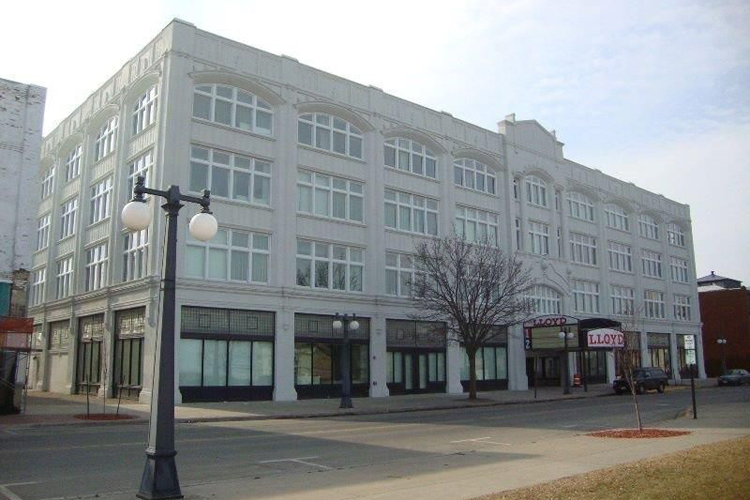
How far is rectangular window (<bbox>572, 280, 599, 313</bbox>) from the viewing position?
5403cm

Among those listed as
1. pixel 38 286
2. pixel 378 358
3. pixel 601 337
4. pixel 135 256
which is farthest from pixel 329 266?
pixel 38 286

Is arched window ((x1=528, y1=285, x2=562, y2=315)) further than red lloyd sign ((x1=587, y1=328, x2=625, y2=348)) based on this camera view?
Yes

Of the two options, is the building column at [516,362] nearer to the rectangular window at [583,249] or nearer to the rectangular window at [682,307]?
the rectangular window at [583,249]

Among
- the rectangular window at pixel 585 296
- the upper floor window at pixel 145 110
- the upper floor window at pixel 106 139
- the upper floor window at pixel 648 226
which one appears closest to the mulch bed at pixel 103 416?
the upper floor window at pixel 145 110

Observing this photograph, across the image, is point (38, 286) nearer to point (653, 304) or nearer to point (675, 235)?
point (653, 304)

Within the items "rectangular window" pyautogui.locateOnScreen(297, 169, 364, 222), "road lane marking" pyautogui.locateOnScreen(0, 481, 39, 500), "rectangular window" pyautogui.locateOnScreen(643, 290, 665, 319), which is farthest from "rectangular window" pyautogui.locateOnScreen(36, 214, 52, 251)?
"rectangular window" pyautogui.locateOnScreen(643, 290, 665, 319)

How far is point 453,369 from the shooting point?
41938mm

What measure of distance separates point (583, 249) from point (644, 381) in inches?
631

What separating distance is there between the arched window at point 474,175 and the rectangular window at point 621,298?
1783 centimetres

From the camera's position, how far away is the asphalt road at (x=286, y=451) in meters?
11.1

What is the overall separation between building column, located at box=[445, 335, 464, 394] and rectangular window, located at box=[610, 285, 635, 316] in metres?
21.5

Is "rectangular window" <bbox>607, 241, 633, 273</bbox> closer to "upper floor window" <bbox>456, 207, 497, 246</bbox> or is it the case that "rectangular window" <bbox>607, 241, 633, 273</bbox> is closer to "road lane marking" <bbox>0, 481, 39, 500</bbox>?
"upper floor window" <bbox>456, 207, 497, 246</bbox>

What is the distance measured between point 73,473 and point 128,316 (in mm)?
22635

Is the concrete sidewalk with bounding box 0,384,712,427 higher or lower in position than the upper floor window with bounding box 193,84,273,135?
lower
